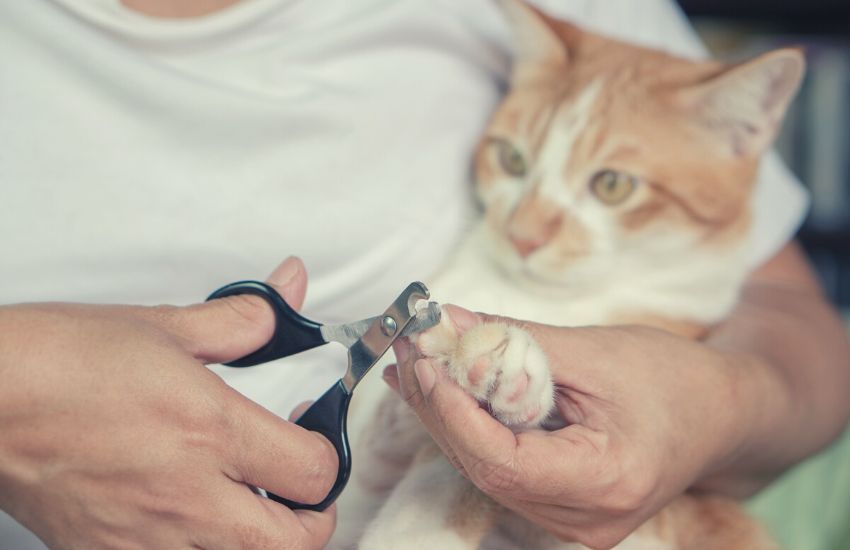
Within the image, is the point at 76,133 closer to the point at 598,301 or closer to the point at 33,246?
the point at 33,246

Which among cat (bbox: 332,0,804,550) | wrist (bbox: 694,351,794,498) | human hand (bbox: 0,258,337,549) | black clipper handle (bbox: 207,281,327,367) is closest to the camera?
human hand (bbox: 0,258,337,549)

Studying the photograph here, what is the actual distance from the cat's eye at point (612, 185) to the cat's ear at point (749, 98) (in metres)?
0.13

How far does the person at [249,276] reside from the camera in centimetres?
58

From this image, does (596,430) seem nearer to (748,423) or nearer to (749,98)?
(748,423)

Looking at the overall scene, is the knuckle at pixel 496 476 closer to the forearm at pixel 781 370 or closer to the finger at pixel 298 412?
the finger at pixel 298 412

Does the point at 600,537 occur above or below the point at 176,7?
below

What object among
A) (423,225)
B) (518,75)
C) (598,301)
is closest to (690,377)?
(598,301)

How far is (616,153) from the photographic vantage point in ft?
3.39

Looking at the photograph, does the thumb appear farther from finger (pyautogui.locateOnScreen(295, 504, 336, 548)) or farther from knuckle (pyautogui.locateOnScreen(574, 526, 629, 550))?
knuckle (pyautogui.locateOnScreen(574, 526, 629, 550))

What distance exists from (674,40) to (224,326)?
0.95m

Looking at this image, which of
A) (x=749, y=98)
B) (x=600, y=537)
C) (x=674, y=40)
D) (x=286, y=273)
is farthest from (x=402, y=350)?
(x=674, y=40)

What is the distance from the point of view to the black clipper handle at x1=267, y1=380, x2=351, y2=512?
0.64m

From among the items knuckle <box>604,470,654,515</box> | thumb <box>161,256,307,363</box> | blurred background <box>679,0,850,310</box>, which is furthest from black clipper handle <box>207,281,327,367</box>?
blurred background <box>679,0,850,310</box>

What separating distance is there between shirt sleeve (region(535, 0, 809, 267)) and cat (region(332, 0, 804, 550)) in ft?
0.43
